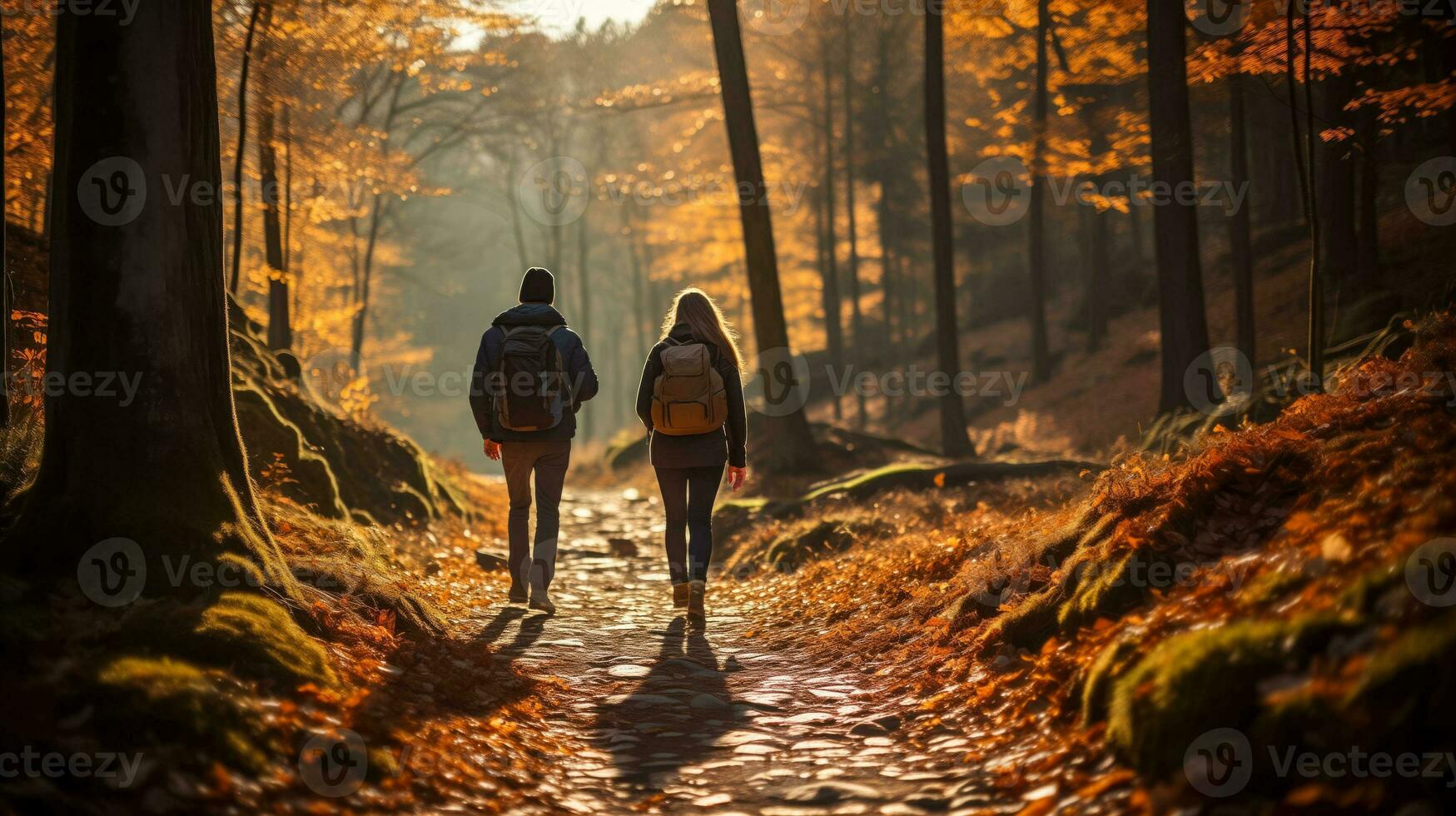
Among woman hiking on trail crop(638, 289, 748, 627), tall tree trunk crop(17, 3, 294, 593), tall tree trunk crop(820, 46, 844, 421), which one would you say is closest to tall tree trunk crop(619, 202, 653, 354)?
tall tree trunk crop(820, 46, 844, 421)

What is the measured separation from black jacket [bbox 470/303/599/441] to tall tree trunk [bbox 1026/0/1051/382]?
11117 mm

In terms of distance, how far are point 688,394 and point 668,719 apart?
2.64m

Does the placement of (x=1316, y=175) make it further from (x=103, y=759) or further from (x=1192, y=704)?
(x=103, y=759)

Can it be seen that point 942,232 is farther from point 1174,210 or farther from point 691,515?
point 691,515

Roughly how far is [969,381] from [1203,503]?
2329cm

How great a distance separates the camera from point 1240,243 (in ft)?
50.8

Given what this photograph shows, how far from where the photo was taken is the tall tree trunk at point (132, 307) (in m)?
4.68

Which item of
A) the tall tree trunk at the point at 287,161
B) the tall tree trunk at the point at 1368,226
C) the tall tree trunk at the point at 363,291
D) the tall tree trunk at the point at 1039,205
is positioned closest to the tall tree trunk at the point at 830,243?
the tall tree trunk at the point at 1039,205

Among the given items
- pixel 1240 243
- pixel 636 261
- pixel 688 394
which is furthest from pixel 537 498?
pixel 636 261

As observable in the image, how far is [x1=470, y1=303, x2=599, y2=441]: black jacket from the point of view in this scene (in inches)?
297

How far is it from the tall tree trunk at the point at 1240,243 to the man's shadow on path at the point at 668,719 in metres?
11.0

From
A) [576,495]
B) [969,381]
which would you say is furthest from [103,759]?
[969,381]

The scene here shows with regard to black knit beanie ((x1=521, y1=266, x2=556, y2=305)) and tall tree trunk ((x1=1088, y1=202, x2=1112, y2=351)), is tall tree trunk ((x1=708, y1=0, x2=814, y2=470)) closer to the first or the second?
black knit beanie ((x1=521, y1=266, x2=556, y2=305))

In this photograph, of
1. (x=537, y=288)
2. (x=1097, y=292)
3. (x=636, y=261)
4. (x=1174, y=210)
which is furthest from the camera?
(x=636, y=261)
